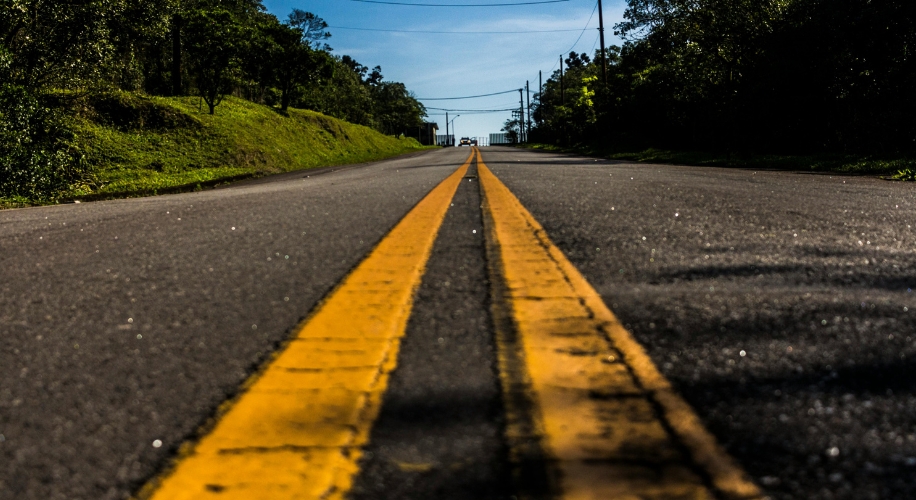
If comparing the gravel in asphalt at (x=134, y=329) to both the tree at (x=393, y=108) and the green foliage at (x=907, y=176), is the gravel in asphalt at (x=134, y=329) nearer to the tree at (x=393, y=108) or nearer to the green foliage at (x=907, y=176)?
the green foliage at (x=907, y=176)

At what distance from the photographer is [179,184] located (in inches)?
572

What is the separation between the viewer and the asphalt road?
3.59ft

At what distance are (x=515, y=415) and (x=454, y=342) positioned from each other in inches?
19.0

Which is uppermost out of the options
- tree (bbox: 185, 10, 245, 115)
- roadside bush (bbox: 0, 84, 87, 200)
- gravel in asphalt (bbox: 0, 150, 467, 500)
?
tree (bbox: 185, 10, 245, 115)

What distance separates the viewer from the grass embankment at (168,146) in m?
15.4

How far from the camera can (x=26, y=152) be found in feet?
38.9

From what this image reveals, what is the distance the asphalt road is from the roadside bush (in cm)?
874

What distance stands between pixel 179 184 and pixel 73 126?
624cm

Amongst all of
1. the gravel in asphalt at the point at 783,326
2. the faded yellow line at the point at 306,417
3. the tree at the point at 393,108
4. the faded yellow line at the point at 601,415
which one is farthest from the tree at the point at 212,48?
the tree at the point at 393,108

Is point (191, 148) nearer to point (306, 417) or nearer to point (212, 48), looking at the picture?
point (212, 48)

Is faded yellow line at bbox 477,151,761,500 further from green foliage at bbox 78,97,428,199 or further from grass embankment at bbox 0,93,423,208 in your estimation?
green foliage at bbox 78,97,428,199

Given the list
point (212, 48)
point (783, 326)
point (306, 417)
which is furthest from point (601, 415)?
point (212, 48)

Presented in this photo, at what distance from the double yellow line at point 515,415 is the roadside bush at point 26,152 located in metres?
11.1

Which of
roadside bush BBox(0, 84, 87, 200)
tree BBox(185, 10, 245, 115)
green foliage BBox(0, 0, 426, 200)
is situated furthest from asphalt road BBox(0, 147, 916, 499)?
tree BBox(185, 10, 245, 115)
